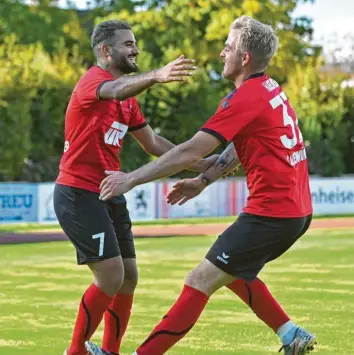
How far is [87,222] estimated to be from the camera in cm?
700

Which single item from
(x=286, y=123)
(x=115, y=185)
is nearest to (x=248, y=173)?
(x=286, y=123)

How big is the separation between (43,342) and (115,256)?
1920mm

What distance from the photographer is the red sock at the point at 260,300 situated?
6.88 m

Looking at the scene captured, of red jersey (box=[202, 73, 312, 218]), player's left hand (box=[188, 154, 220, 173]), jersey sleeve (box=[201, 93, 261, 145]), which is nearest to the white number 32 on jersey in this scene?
red jersey (box=[202, 73, 312, 218])

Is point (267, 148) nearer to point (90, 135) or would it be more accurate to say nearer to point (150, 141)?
point (90, 135)

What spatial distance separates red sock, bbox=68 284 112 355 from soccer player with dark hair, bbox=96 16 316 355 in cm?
78

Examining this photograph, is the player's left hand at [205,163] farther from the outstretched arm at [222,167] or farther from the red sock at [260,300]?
the red sock at [260,300]

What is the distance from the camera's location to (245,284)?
22.6ft

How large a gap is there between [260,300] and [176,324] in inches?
31.7

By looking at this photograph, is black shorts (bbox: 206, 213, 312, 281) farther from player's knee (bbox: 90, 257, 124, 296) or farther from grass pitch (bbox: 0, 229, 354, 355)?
grass pitch (bbox: 0, 229, 354, 355)

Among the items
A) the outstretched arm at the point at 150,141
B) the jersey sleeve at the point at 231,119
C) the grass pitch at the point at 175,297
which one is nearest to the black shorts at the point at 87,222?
the outstretched arm at the point at 150,141

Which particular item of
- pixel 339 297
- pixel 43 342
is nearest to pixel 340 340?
pixel 43 342

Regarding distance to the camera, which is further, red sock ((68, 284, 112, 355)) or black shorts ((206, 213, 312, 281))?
red sock ((68, 284, 112, 355))

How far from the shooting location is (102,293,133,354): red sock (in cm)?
732
